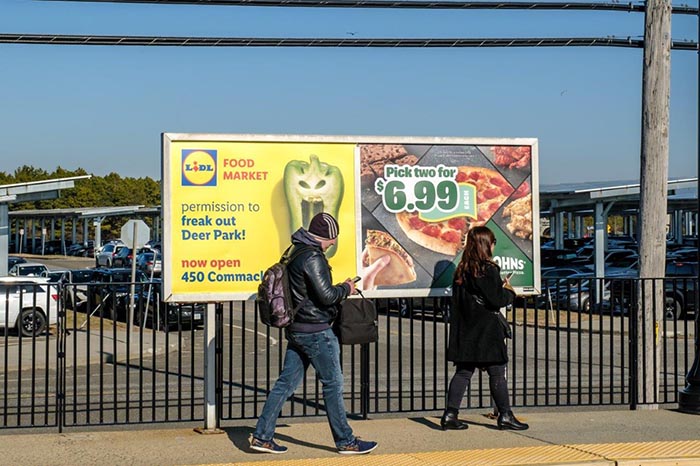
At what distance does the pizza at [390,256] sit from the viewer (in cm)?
971

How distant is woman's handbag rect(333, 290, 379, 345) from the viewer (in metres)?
8.30

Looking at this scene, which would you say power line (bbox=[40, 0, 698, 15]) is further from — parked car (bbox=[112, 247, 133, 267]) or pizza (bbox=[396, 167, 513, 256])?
parked car (bbox=[112, 247, 133, 267])

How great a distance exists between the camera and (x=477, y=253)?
904cm

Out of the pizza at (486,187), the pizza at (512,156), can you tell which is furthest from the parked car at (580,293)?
the pizza at (512,156)

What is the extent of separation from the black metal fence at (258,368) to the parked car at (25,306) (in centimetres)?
6

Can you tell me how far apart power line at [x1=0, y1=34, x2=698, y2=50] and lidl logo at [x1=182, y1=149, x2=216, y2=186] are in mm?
4221

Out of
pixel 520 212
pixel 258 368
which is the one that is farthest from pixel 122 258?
pixel 520 212

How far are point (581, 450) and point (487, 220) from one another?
246 cm

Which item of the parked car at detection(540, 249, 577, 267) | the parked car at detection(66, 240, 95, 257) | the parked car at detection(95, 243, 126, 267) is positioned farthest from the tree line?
the parked car at detection(540, 249, 577, 267)

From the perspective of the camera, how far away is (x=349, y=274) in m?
9.60

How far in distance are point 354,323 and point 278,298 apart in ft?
2.20

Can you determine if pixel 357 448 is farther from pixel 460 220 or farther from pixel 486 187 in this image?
pixel 486 187

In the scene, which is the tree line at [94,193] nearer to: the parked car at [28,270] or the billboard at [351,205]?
the parked car at [28,270]

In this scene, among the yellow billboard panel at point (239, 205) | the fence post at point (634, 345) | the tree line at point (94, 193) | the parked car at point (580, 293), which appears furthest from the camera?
the tree line at point (94, 193)
